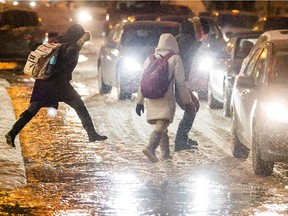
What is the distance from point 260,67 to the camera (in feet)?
35.2

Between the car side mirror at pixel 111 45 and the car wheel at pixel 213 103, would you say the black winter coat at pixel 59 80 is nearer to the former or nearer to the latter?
the car wheel at pixel 213 103

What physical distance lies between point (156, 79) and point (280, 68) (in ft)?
4.60

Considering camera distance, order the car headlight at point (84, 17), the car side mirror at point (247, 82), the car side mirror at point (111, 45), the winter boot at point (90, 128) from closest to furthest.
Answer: the car side mirror at point (247, 82) → the winter boot at point (90, 128) → the car side mirror at point (111, 45) → the car headlight at point (84, 17)

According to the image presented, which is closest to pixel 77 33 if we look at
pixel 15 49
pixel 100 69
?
pixel 100 69

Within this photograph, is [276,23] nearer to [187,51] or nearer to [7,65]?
[7,65]

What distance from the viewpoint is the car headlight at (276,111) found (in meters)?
9.51

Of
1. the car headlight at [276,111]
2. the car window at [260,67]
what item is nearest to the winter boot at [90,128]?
the car window at [260,67]

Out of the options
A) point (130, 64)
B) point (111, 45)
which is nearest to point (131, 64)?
point (130, 64)

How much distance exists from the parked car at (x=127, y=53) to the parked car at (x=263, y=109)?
239 inches

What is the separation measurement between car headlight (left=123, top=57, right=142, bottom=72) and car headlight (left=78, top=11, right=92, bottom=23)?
78.1ft

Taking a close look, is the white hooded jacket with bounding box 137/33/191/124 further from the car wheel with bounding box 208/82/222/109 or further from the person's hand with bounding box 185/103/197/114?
the car wheel with bounding box 208/82/222/109

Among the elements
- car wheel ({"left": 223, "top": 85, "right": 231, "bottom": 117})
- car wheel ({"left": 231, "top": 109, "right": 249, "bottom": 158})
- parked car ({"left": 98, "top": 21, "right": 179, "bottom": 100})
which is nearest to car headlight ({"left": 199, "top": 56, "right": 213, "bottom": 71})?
parked car ({"left": 98, "top": 21, "right": 179, "bottom": 100})

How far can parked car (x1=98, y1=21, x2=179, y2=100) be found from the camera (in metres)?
17.6

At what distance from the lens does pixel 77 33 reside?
11.8 metres
